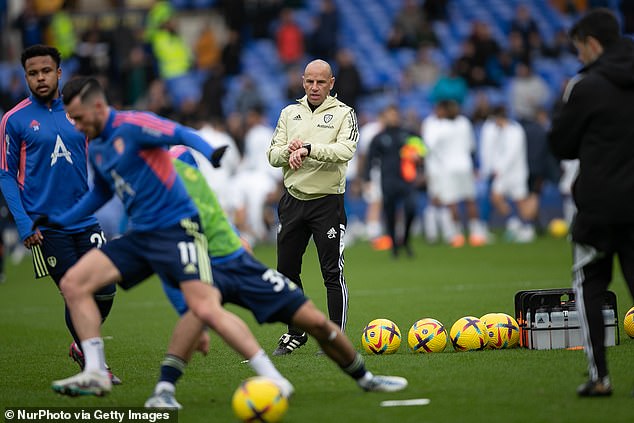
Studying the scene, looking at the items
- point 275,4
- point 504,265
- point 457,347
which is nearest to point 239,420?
point 457,347

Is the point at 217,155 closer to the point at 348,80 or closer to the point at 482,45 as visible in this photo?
the point at 348,80

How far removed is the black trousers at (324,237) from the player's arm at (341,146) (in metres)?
0.48

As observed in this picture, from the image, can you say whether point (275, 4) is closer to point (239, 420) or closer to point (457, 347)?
point (457, 347)

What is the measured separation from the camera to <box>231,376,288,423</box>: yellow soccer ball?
6.82 meters

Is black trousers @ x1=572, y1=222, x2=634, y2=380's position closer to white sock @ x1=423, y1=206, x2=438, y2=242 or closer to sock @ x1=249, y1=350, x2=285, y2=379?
sock @ x1=249, y1=350, x2=285, y2=379

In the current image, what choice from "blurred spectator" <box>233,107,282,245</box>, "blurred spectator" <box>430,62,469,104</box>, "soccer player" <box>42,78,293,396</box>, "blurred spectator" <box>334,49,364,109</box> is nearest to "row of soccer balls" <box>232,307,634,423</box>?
"soccer player" <box>42,78,293,396</box>

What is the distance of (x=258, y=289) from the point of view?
24.3 ft

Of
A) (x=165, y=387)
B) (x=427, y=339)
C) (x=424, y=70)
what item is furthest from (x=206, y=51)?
(x=165, y=387)

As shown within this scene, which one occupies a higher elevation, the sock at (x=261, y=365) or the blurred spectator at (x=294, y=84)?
Result: the blurred spectator at (x=294, y=84)

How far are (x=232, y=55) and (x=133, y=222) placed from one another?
83.0 feet

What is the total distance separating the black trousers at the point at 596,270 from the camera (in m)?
7.27

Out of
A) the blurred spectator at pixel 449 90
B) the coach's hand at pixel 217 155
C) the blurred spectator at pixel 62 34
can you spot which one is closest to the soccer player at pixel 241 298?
the coach's hand at pixel 217 155

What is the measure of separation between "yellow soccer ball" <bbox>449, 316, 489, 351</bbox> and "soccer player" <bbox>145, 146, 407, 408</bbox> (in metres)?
2.11

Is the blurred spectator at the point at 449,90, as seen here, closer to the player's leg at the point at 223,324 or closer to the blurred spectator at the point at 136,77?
the blurred spectator at the point at 136,77
